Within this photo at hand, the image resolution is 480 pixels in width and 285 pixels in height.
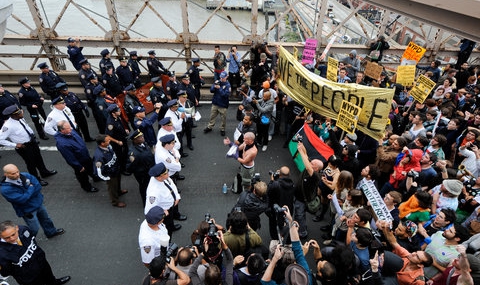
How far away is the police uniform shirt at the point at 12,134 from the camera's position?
18.0 ft

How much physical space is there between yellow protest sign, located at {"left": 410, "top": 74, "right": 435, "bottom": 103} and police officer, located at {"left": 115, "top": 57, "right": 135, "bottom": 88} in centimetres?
733

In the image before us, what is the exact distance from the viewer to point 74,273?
15.3ft

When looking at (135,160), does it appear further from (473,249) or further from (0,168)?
(473,249)

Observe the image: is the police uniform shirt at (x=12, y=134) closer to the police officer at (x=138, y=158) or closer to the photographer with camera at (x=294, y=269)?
the police officer at (x=138, y=158)

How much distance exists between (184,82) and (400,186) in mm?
5292

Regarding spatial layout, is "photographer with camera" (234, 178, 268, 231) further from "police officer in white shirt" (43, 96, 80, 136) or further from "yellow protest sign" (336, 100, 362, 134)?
"police officer in white shirt" (43, 96, 80, 136)

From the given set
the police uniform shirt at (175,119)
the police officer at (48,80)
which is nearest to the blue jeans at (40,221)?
the police uniform shirt at (175,119)

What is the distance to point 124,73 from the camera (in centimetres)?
822

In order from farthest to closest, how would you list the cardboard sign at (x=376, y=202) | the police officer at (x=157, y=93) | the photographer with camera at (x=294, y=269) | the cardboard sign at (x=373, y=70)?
1. the cardboard sign at (x=373, y=70)
2. the police officer at (x=157, y=93)
3. the cardboard sign at (x=376, y=202)
4. the photographer with camera at (x=294, y=269)

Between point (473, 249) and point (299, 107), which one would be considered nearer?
point (473, 249)

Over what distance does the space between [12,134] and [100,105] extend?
1878 mm

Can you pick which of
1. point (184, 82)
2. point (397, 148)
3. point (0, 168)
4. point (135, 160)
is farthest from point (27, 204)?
point (397, 148)

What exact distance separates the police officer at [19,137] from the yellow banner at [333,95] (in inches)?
216

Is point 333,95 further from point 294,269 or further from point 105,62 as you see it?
point 105,62
